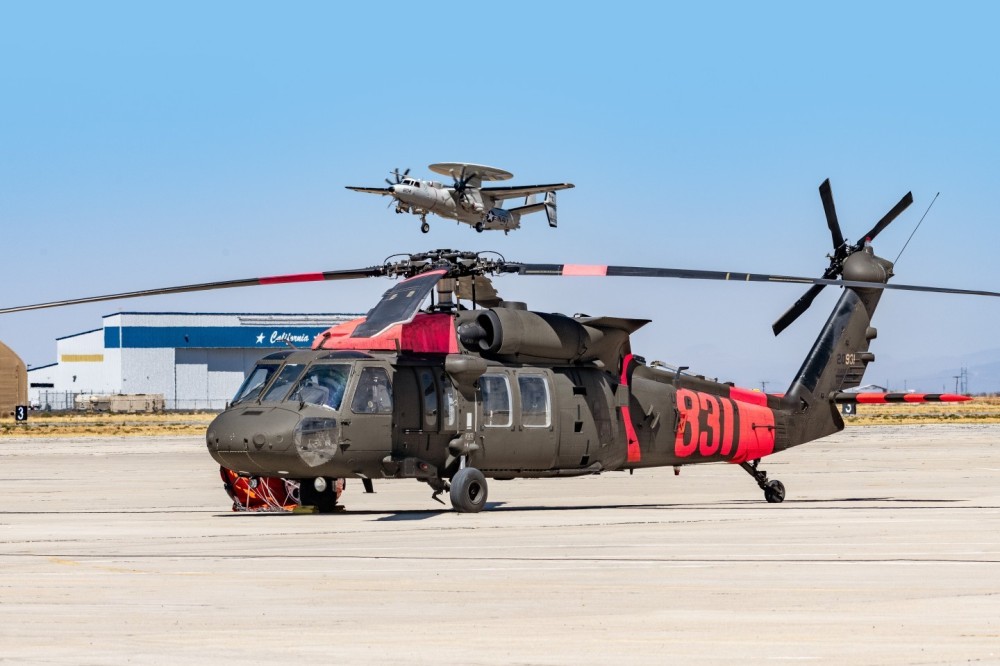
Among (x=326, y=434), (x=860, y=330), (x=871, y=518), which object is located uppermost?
(x=860, y=330)

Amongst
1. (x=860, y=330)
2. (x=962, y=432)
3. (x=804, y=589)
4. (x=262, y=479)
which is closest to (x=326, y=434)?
(x=262, y=479)

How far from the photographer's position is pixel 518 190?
7700 cm

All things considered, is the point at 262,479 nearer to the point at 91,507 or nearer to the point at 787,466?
the point at 91,507

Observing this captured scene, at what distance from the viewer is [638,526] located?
1777 centimetres

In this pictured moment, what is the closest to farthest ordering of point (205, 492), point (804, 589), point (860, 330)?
point (804, 589) → point (860, 330) → point (205, 492)

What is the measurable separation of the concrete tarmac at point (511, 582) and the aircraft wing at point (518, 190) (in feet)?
173

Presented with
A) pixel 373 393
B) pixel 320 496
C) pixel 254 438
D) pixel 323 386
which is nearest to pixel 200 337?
pixel 320 496

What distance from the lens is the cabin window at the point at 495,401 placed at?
20.5 metres

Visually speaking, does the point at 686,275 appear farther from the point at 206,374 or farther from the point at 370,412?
the point at 206,374

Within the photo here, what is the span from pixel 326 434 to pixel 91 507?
6.58 m

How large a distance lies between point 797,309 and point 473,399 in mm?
6567

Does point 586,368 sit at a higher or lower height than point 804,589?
higher

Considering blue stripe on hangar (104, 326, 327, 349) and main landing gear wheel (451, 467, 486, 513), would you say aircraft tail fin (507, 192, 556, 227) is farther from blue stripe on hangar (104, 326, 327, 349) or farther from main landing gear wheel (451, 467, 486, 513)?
main landing gear wheel (451, 467, 486, 513)

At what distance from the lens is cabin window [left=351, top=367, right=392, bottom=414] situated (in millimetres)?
19281
